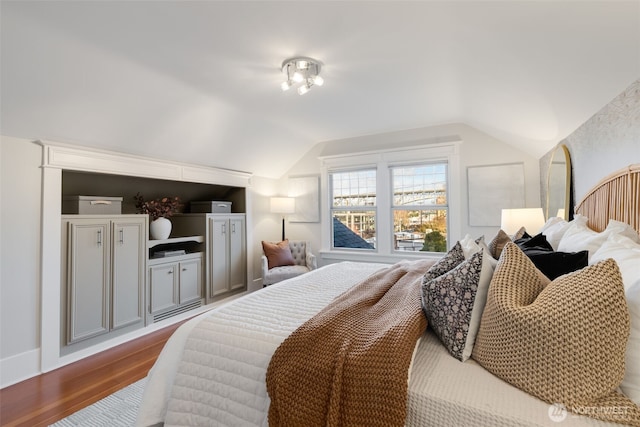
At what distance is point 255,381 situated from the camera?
117 centimetres

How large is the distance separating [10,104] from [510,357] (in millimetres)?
3259

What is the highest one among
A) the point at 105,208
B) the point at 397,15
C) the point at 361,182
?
the point at 397,15

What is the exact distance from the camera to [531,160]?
346 centimetres

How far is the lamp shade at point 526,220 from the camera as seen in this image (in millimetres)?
2613

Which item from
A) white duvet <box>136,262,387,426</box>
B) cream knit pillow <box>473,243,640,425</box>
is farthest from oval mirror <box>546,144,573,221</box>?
white duvet <box>136,262,387,426</box>

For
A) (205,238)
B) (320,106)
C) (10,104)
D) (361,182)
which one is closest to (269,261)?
(205,238)

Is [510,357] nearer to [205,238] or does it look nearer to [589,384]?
[589,384]

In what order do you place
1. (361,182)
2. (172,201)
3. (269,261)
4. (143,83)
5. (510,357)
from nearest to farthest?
(510,357) < (143,83) < (172,201) < (269,261) < (361,182)

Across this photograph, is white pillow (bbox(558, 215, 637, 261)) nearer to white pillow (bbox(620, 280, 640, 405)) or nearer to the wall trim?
white pillow (bbox(620, 280, 640, 405))

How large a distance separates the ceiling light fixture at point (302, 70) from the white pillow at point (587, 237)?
Result: 2011 mm

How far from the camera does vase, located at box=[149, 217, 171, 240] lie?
3.41m

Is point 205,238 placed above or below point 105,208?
below

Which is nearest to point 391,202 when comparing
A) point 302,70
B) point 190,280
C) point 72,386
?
point 302,70

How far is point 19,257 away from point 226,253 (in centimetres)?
213
